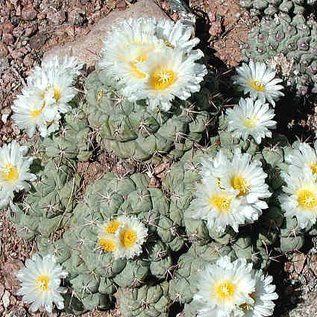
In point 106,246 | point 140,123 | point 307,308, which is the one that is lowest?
point 307,308

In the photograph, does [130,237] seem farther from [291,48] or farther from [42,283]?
[291,48]

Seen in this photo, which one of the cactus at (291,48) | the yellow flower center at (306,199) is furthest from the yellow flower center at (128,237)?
the cactus at (291,48)

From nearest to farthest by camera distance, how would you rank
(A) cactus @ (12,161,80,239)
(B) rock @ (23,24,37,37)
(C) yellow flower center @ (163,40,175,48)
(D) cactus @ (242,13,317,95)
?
(C) yellow flower center @ (163,40,175,48) < (A) cactus @ (12,161,80,239) < (D) cactus @ (242,13,317,95) < (B) rock @ (23,24,37,37)

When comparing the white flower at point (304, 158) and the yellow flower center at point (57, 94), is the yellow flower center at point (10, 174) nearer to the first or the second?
the yellow flower center at point (57, 94)

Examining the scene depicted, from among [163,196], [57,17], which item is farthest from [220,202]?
[57,17]

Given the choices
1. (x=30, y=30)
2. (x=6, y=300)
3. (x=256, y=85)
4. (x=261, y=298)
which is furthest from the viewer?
(x=30, y=30)

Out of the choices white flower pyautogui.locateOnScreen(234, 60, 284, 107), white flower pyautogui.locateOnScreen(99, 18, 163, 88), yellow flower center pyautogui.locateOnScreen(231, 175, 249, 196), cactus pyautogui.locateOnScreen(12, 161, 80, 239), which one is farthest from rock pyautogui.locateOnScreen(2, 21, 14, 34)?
yellow flower center pyautogui.locateOnScreen(231, 175, 249, 196)

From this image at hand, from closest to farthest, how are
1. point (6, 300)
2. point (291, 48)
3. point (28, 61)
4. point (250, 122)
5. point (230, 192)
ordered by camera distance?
point (230, 192) → point (250, 122) → point (6, 300) → point (291, 48) → point (28, 61)

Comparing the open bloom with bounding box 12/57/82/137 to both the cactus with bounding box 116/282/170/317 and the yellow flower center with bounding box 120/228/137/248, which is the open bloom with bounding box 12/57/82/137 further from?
the cactus with bounding box 116/282/170/317
